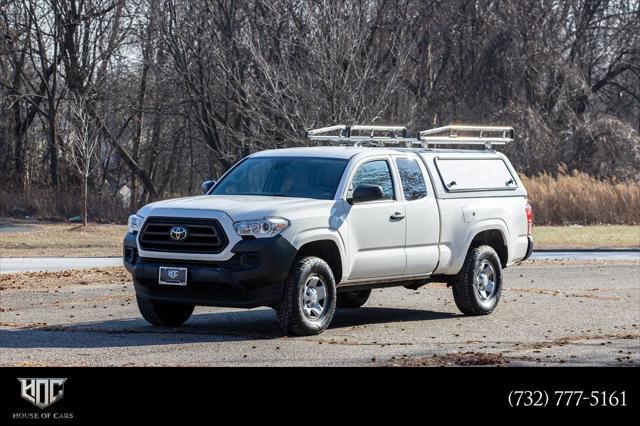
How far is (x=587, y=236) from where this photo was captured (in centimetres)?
3347

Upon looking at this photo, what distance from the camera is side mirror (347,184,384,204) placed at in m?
13.1

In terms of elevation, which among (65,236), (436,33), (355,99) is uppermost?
(436,33)

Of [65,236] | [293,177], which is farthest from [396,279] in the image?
[65,236]

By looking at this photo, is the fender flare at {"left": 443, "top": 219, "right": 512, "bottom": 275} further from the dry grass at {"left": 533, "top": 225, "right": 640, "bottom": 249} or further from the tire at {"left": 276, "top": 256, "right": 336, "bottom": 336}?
the dry grass at {"left": 533, "top": 225, "right": 640, "bottom": 249}

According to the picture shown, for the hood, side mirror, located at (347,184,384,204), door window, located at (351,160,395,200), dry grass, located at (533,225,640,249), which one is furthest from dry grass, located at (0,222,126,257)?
side mirror, located at (347,184,384,204)

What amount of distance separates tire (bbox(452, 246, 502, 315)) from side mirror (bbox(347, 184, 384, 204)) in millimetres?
2074

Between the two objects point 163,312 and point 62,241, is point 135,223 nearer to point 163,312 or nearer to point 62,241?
point 163,312

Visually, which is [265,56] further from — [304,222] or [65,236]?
[304,222]

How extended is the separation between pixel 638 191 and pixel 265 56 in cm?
1328

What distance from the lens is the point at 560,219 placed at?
39.2m

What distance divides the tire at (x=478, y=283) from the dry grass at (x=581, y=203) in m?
24.3

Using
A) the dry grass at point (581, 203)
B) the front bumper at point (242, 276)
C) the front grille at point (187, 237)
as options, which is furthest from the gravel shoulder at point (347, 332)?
the dry grass at point (581, 203)

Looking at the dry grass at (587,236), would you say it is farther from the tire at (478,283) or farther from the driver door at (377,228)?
the driver door at (377,228)
